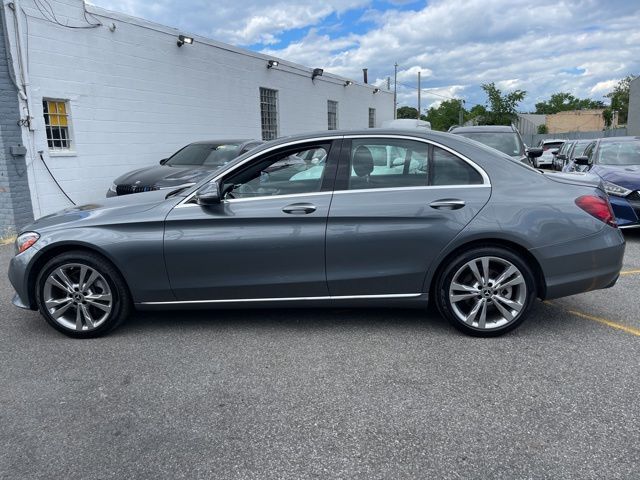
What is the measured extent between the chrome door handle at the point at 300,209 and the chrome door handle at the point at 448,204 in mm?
925

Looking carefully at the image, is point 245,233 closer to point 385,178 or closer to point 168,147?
point 385,178

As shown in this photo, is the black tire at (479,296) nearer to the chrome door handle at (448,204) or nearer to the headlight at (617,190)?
the chrome door handle at (448,204)

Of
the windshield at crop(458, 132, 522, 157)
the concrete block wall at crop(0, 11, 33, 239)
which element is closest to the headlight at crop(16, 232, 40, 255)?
the concrete block wall at crop(0, 11, 33, 239)

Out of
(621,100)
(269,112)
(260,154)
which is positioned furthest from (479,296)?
(621,100)

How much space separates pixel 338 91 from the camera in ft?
79.7

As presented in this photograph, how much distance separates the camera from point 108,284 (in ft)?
13.8

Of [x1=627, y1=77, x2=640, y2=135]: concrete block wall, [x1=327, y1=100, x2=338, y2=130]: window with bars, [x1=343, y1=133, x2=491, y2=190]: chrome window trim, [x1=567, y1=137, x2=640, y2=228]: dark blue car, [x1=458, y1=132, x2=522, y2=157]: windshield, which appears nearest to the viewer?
[x1=343, y1=133, x2=491, y2=190]: chrome window trim

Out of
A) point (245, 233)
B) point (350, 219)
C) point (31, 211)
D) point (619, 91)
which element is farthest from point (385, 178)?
point (619, 91)

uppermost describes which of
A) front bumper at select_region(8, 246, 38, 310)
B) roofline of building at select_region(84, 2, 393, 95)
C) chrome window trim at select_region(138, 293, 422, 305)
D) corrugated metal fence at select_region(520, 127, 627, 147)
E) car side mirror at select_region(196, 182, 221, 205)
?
roofline of building at select_region(84, 2, 393, 95)

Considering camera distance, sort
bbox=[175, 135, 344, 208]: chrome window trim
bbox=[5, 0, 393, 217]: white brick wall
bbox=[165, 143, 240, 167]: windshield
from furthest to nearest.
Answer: bbox=[165, 143, 240, 167]: windshield < bbox=[5, 0, 393, 217]: white brick wall < bbox=[175, 135, 344, 208]: chrome window trim

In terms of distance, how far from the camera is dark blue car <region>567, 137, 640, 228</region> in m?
7.35

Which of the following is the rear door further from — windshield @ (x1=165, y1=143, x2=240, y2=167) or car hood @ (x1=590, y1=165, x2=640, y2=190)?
windshield @ (x1=165, y1=143, x2=240, y2=167)

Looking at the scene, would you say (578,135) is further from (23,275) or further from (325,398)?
(23,275)

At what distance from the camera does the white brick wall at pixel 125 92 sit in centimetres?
984
